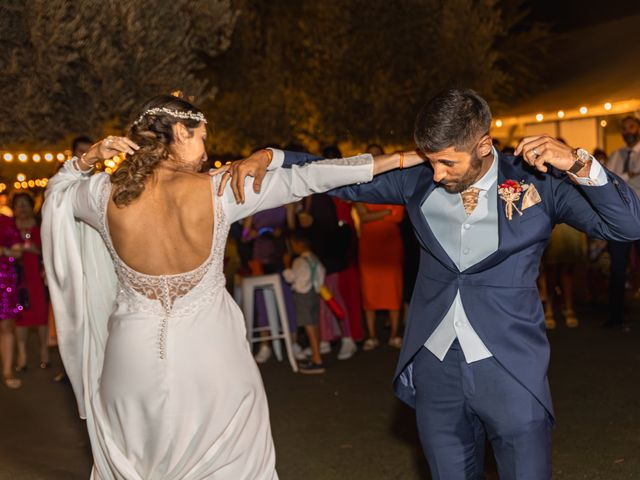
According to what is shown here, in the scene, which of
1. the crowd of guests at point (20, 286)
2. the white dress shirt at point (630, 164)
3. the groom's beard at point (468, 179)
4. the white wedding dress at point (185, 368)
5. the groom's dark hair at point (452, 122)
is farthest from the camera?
the white dress shirt at point (630, 164)

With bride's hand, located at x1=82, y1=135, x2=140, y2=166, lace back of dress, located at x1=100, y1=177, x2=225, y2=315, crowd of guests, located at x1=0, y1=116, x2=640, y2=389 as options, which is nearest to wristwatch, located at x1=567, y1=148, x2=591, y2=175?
lace back of dress, located at x1=100, y1=177, x2=225, y2=315

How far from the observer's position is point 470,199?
12.5 feet

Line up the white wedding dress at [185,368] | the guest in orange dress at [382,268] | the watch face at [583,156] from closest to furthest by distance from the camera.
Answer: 1. the watch face at [583,156]
2. the white wedding dress at [185,368]
3. the guest in orange dress at [382,268]

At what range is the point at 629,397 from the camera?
7.52 meters

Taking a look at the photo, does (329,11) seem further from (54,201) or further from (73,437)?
(54,201)

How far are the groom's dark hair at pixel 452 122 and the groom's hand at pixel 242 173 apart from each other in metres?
0.68

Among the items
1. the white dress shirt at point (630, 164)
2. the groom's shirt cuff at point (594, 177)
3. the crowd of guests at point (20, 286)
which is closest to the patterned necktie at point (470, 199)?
the groom's shirt cuff at point (594, 177)

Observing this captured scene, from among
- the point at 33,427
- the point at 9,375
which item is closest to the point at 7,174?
the point at 9,375

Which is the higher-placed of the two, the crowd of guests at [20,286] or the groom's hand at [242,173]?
the groom's hand at [242,173]

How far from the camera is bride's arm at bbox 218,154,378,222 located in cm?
394

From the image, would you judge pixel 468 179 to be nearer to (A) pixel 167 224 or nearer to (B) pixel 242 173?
(B) pixel 242 173

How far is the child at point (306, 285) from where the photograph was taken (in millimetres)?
9305

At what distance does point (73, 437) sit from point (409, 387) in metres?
4.15

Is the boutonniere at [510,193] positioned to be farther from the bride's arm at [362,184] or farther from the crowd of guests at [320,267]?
the crowd of guests at [320,267]
